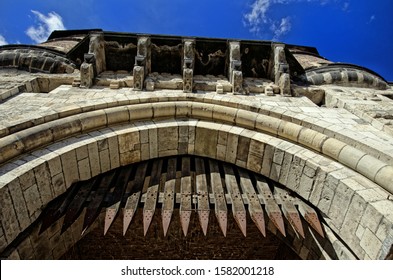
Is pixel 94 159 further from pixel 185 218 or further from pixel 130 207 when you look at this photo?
pixel 185 218

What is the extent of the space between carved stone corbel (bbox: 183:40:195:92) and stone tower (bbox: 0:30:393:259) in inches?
0.7

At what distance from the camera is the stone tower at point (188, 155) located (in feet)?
8.61

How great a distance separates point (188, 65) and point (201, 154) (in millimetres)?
1498

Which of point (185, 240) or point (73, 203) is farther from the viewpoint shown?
point (185, 240)

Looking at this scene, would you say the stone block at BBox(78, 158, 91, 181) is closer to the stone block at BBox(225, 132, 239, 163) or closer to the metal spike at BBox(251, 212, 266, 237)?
the stone block at BBox(225, 132, 239, 163)

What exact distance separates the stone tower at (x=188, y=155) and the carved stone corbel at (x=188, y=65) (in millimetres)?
17

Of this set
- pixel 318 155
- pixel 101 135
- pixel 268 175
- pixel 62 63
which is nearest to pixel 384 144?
pixel 318 155

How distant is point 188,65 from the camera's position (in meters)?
4.31

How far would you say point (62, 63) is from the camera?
500 centimetres

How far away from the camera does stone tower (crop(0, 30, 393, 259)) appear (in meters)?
2.62

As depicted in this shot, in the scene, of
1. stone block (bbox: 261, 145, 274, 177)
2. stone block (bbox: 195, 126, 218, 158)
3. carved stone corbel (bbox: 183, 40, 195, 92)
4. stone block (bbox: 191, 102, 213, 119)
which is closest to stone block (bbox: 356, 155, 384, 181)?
stone block (bbox: 261, 145, 274, 177)
